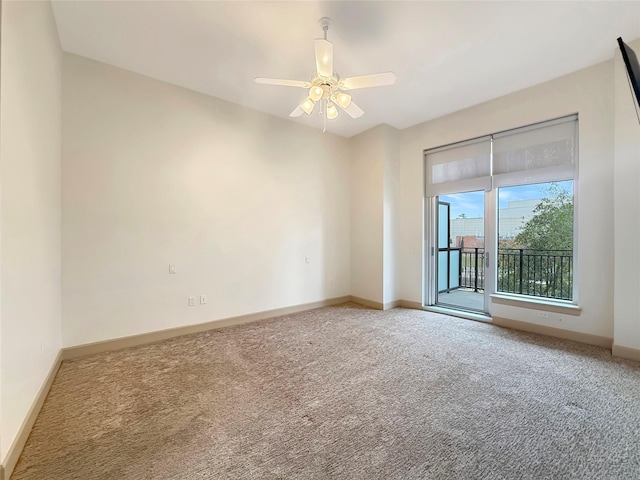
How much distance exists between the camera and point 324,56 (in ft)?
7.20

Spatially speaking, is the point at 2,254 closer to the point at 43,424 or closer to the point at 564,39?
the point at 43,424

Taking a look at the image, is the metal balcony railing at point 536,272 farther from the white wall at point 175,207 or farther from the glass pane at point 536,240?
the white wall at point 175,207

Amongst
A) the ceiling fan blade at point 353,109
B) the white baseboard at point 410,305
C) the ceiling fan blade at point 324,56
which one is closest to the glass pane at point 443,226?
the white baseboard at point 410,305

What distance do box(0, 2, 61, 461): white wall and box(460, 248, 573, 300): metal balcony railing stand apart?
5.13 m

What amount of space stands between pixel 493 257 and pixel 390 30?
3.33 m

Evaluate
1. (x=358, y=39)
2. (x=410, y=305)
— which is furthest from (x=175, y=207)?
(x=410, y=305)

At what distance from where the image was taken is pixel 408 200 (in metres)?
4.88

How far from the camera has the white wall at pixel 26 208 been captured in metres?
1.45

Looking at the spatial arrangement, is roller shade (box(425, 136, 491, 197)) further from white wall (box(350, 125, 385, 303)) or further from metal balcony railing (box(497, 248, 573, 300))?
metal balcony railing (box(497, 248, 573, 300))

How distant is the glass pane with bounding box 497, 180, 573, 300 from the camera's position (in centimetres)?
345

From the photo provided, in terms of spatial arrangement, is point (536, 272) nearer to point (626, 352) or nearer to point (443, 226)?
point (626, 352)

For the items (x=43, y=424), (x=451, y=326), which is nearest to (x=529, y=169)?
(x=451, y=326)

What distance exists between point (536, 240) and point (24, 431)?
17.7ft

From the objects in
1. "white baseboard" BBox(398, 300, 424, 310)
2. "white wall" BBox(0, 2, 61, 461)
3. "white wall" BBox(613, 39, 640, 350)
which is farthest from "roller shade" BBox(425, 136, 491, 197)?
"white wall" BBox(0, 2, 61, 461)
